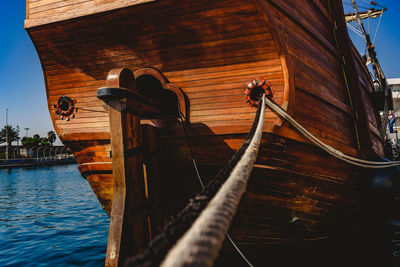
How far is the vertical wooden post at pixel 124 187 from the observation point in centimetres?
269

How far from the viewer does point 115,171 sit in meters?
2.81

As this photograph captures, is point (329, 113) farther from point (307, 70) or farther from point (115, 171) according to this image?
point (115, 171)

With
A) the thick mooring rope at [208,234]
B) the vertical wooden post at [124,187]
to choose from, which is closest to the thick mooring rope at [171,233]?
the thick mooring rope at [208,234]

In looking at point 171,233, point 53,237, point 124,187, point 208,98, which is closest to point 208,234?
point 171,233

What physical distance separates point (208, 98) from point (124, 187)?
1.53 meters

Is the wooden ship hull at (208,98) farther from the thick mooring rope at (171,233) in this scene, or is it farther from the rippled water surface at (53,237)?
the thick mooring rope at (171,233)

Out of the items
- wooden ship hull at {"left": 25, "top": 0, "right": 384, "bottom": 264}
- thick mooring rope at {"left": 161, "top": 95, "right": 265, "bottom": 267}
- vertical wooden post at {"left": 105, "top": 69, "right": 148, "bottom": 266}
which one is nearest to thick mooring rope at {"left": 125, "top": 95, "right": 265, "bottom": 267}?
thick mooring rope at {"left": 161, "top": 95, "right": 265, "bottom": 267}

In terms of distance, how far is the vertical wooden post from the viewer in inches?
106

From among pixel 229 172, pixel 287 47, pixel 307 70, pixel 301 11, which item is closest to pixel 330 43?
pixel 301 11

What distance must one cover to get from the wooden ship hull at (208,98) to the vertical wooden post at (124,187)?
0.17 feet

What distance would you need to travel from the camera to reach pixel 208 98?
356cm

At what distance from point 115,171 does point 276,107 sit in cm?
182

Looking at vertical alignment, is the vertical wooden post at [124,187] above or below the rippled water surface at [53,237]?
above

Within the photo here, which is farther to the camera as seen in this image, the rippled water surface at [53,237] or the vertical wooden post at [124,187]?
the rippled water surface at [53,237]
